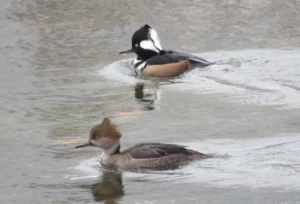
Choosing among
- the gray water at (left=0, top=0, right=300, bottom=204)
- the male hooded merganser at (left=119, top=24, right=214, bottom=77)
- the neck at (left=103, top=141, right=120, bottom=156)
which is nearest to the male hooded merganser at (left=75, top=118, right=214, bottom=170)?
the neck at (left=103, top=141, right=120, bottom=156)

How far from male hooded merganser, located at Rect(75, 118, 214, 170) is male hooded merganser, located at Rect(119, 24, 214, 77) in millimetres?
5434

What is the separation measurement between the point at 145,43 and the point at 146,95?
104 inches

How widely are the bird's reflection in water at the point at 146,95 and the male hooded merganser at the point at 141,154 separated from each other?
8.68 feet

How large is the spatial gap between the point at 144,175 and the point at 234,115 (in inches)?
103

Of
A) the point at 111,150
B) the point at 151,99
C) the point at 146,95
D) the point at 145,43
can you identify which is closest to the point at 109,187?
the point at 111,150

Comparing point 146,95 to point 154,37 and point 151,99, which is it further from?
point 154,37

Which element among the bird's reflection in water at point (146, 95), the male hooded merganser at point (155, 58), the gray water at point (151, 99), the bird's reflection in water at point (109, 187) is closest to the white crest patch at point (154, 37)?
the male hooded merganser at point (155, 58)

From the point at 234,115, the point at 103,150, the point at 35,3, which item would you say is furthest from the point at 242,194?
the point at 35,3

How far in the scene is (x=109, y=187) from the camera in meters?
9.57

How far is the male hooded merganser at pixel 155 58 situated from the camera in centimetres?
1573

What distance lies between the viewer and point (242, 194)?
9.04 meters

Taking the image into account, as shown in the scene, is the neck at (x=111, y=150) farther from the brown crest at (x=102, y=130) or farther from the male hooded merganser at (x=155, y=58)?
the male hooded merganser at (x=155, y=58)

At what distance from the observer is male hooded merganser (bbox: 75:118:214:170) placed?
33.3ft

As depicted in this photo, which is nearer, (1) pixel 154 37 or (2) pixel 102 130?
(2) pixel 102 130
